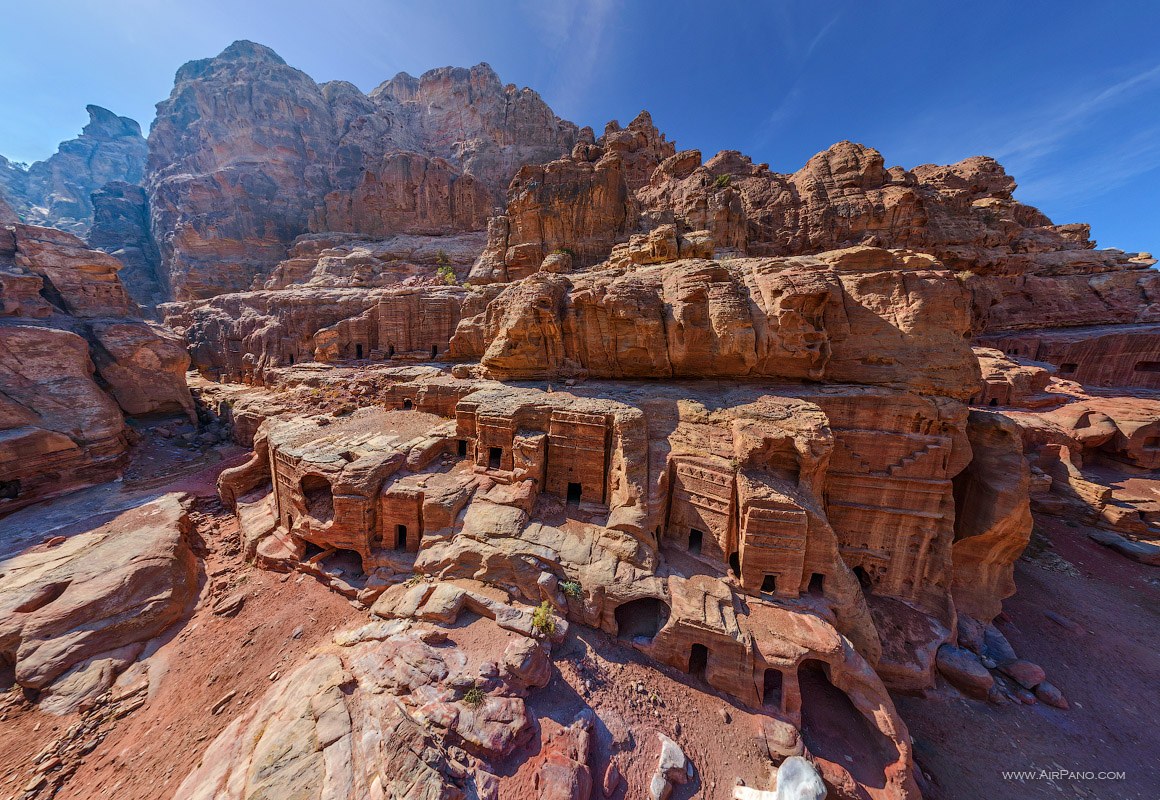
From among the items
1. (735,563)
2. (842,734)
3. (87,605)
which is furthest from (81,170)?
(842,734)

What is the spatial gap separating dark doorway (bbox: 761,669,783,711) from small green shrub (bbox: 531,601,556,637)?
476 centimetres

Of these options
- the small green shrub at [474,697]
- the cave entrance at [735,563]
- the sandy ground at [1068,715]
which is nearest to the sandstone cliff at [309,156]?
the cave entrance at [735,563]

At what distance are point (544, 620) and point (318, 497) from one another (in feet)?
28.6

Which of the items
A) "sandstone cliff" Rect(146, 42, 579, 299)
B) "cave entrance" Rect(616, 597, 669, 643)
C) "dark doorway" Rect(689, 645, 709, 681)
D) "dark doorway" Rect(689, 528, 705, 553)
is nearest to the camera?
"dark doorway" Rect(689, 645, 709, 681)

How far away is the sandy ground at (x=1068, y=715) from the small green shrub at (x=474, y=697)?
10.00 m

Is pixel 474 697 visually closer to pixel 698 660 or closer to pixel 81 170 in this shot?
pixel 698 660

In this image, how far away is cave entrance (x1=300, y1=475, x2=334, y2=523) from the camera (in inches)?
432

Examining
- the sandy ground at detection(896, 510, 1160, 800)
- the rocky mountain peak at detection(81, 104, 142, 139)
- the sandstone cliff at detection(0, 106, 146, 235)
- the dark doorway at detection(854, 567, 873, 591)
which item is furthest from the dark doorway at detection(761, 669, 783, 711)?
the rocky mountain peak at detection(81, 104, 142, 139)

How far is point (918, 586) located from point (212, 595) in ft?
68.2

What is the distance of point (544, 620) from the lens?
7.96 m

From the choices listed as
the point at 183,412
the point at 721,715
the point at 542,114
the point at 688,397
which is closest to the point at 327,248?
the point at 183,412

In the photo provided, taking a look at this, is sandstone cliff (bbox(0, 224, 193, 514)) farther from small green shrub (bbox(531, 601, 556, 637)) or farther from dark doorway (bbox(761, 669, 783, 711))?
dark doorway (bbox(761, 669, 783, 711))

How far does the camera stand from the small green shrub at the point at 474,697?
6418mm

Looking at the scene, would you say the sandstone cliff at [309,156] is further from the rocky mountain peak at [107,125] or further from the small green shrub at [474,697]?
the small green shrub at [474,697]
